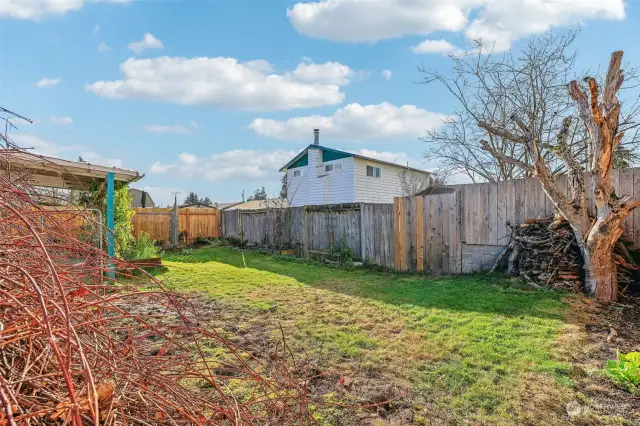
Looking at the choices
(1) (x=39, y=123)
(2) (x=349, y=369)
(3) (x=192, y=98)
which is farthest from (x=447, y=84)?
(1) (x=39, y=123)

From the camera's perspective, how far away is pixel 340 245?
8.92 meters

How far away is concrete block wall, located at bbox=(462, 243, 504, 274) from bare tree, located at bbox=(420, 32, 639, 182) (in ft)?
7.37

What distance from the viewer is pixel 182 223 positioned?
14.1 metres

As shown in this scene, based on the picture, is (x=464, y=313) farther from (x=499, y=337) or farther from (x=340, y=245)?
(x=340, y=245)

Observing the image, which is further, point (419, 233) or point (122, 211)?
point (122, 211)

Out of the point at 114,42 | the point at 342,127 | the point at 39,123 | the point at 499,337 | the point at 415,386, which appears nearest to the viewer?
the point at 39,123

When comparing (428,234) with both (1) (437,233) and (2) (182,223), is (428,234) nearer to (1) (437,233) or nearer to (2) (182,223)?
(1) (437,233)

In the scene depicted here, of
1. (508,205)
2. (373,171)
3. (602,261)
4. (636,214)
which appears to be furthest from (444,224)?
(373,171)

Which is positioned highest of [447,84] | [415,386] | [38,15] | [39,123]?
[447,84]

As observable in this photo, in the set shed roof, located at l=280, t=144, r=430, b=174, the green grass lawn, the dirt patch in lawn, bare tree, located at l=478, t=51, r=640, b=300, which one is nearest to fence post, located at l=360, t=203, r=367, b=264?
the green grass lawn

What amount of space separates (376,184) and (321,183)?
110 inches

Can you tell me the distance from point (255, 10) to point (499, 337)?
589cm

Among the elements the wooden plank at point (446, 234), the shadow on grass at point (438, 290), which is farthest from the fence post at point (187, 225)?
the wooden plank at point (446, 234)

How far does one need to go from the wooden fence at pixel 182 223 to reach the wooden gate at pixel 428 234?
30.9 feet
